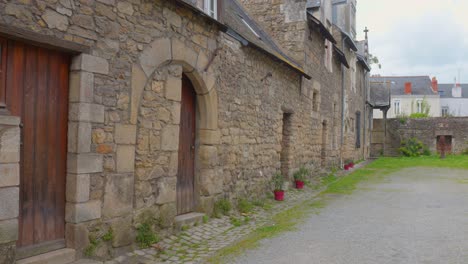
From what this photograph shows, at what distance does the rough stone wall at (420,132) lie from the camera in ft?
84.8

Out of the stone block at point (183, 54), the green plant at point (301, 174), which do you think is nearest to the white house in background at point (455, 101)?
the green plant at point (301, 174)

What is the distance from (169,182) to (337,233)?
8.58 ft

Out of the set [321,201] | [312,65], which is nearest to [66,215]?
[321,201]

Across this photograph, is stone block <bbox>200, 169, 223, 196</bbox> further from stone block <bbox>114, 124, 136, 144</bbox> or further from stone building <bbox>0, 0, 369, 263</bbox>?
stone block <bbox>114, 124, 136, 144</bbox>

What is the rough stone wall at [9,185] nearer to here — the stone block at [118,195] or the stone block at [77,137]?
the stone block at [77,137]

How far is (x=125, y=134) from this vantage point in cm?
474

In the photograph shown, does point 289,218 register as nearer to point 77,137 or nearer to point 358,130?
point 77,137

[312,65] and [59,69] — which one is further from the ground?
[312,65]

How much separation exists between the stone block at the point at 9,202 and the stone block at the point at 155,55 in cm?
211

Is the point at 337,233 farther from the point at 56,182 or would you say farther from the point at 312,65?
the point at 312,65

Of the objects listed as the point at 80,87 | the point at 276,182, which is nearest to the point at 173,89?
the point at 80,87

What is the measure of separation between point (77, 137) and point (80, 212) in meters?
A: 0.77

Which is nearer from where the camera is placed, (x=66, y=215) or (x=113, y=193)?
(x=66, y=215)

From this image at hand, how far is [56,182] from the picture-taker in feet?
13.5
